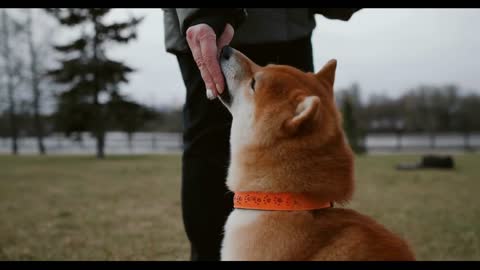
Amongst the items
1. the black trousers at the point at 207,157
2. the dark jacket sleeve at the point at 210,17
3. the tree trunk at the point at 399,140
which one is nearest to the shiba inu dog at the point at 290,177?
the dark jacket sleeve at the point at 210,17

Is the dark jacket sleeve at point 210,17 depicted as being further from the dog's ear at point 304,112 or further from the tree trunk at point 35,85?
the tree trunk at point 35,85

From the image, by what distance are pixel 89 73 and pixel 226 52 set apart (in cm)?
1921

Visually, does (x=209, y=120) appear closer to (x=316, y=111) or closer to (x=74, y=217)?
(x=316, y=111)

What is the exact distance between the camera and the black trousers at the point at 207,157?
2125 mm

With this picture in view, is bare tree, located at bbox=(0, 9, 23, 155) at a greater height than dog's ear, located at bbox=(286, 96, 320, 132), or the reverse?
dog's ear, located at bbox=(286, 96, 320, 132)

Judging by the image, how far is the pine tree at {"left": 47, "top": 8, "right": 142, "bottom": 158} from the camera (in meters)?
18.6

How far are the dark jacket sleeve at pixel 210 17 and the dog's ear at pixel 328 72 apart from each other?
0.42 m

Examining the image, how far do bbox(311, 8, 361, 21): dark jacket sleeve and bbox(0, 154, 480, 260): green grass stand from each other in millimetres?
2007

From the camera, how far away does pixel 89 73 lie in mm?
19812

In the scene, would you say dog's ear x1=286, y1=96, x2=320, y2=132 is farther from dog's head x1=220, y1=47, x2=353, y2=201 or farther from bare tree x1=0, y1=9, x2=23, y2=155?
bare tree x1=0, y1=9, x2=23, y2=155

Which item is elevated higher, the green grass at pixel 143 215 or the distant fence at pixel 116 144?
the green grass at pixel 143 215

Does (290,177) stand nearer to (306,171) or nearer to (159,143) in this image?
(306,171)

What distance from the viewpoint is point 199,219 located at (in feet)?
7.00

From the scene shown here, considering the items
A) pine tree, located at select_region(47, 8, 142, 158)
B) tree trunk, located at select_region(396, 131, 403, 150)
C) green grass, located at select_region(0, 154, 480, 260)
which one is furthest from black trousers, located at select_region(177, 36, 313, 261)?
tree trunk, located at select_region(396, 131, 403, 150)
